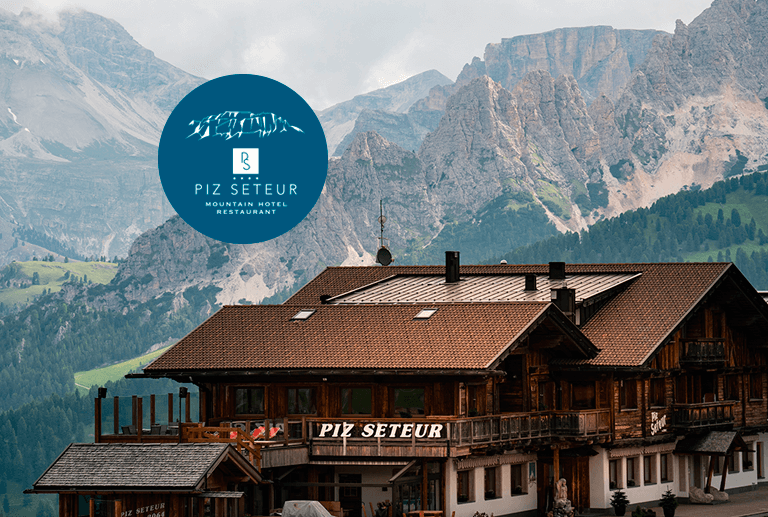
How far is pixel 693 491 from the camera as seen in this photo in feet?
197

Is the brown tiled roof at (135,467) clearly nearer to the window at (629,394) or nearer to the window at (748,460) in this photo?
the window at (629,394)

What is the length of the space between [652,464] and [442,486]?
15.4m

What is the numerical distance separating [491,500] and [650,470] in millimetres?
11840

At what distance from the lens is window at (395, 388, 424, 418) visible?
1956 inches

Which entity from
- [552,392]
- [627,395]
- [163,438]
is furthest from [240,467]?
[627,395]

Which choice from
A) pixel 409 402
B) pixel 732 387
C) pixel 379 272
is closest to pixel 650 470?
pixel 732 387

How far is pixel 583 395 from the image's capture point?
185 ft

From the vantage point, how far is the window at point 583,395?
56.2m

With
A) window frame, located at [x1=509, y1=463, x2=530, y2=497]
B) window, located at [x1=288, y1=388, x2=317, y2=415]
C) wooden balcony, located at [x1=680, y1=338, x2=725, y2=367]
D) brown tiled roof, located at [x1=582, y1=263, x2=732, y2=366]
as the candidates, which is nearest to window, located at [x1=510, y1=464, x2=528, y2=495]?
window frame, located at [x1=509, y1=463, x2=530, y2=497]

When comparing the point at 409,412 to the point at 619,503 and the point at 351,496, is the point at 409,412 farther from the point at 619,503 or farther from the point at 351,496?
the point at 619,503

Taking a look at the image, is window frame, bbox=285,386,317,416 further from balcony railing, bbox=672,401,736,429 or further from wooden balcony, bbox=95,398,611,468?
balcony railing, bbox=672,401,736,429

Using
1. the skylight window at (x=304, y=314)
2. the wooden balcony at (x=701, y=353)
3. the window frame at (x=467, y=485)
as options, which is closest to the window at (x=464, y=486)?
the window frame at (x=467, y=485)

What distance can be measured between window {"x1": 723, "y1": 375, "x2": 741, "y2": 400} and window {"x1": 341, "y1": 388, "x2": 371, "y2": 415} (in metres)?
24.5

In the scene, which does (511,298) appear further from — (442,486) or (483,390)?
(442,486)
